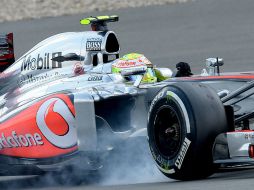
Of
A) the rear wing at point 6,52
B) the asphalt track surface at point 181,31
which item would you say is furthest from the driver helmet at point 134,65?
the asphalt track surface at point 181,31

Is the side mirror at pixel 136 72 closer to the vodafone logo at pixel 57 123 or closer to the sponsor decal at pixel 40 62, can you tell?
the vodafone logo at pixel 57 123

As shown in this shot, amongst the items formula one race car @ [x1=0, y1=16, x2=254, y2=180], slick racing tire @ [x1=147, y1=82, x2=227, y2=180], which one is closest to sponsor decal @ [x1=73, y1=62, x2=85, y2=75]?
formula one race car @ [x1=0, y1=16, x2=254, y2=180]

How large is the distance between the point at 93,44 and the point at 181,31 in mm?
7057

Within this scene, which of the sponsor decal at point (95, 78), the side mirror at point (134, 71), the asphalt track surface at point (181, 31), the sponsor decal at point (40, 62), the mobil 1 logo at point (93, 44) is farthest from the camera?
the asphalt track surface at point (181, 31)

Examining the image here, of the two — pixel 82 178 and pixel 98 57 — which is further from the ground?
pixel 98 57

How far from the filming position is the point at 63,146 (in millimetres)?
8961

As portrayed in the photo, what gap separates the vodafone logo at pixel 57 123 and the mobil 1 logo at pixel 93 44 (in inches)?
41.8

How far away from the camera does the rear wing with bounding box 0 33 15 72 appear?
10711 mm

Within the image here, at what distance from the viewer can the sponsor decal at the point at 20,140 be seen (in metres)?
9.13

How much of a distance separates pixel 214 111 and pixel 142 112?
154cm

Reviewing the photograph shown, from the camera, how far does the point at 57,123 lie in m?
9.01

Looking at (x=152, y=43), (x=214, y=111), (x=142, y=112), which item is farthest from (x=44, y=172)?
(x=152, y=43)

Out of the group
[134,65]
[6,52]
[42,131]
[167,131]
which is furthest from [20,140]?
[167,131]

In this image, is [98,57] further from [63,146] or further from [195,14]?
[195,14]
